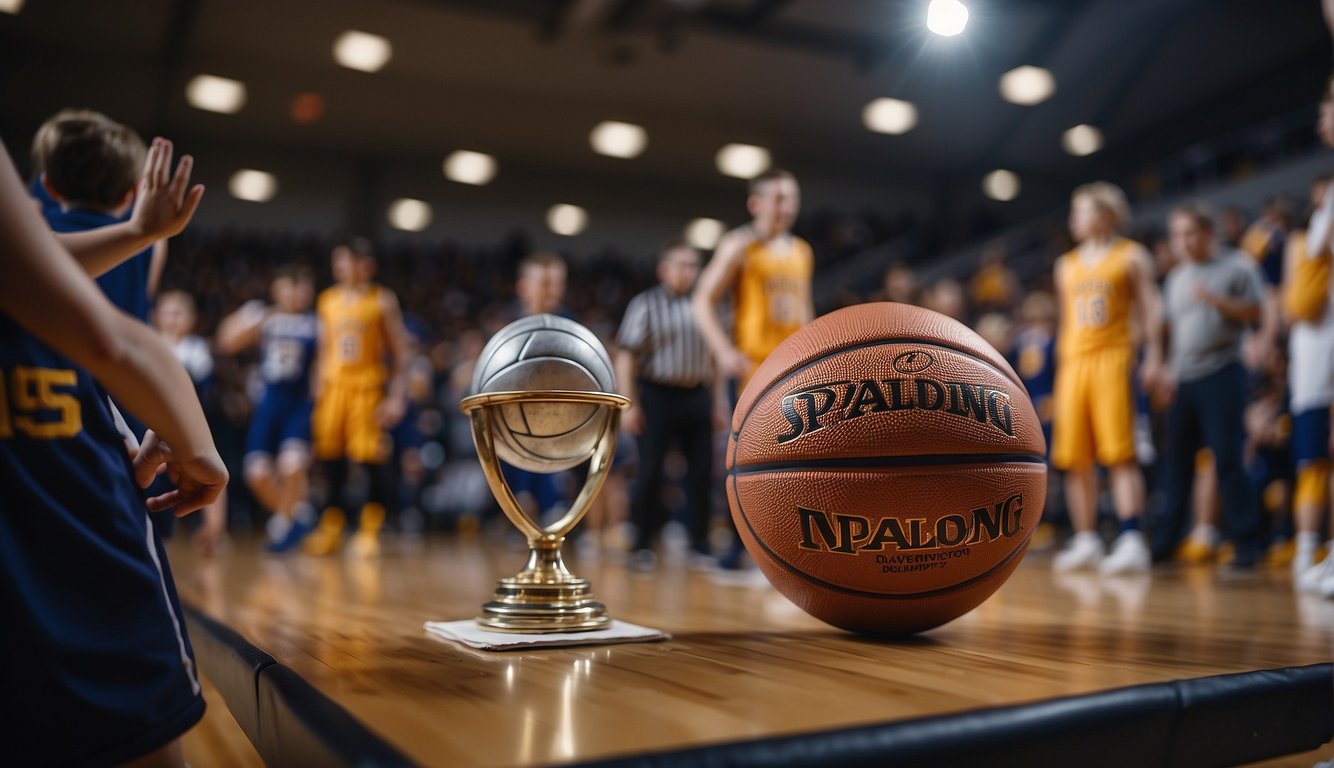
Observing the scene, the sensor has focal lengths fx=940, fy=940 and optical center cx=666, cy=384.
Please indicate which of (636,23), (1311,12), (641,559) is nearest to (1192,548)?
(641,559)

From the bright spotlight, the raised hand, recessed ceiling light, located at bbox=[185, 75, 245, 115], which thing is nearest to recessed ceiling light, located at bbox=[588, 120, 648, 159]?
recessed ceiling light, located at bbox=[185, 75, 245, 115]

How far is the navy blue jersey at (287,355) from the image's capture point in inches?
242

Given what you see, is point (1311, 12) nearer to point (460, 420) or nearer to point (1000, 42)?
point (1000, 42)

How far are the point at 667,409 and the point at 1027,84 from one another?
11990 millimetres

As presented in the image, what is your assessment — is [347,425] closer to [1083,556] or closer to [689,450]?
[689,450]

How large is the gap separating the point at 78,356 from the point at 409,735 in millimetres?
636

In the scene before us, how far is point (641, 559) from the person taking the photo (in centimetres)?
495

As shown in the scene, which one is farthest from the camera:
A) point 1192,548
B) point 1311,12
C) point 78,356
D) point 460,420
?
point 1311,12

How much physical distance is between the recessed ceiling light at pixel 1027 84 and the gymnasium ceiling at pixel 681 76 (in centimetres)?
21

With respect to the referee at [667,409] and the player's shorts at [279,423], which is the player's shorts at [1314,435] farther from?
the player's shorts at [279,423]

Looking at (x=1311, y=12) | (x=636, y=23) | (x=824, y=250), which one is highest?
(x=1311, y=12)

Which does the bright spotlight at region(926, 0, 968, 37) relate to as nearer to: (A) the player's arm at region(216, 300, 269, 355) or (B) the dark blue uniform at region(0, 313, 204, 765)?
(B) the dark blue uniform at region(0, 313, 204, 765)

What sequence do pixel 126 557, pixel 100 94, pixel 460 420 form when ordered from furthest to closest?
pixel 100 94 → pixel 460 420 → pixel 126 557

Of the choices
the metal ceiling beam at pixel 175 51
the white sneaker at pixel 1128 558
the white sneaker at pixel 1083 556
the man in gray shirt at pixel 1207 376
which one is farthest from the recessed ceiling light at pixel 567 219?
the white sneaker at pixel 1128 558
